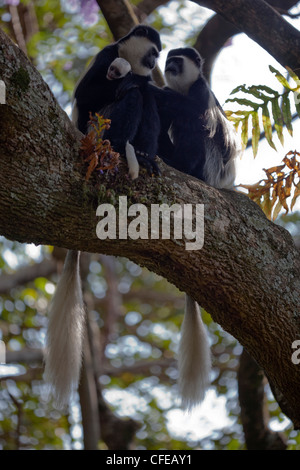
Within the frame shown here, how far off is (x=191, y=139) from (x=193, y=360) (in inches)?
40.3

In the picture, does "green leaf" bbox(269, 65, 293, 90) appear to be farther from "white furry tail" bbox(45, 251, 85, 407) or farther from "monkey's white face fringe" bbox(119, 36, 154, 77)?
"white furry tail" bbox(45, 251, 85, 407)

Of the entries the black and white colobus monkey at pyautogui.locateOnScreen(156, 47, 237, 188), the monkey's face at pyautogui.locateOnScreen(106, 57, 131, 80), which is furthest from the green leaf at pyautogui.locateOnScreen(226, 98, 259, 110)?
the monkey's face at pyautogui.locateOnScreen(106, 57, 131, 80)

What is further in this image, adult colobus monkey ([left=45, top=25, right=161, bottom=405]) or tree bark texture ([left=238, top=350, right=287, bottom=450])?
tree bark texture ([left=238, top=350, right=287, bottom=450])

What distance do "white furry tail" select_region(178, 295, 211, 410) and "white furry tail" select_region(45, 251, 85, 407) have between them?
48cm

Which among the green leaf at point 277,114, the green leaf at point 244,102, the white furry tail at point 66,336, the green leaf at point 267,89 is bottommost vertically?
the white furry tail at point 66,336

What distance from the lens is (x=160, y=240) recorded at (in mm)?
1972

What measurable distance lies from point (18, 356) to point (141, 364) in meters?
1.37

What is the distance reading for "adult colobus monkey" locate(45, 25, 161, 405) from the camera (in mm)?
2287

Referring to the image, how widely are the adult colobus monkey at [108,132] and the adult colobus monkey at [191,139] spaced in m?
0.17

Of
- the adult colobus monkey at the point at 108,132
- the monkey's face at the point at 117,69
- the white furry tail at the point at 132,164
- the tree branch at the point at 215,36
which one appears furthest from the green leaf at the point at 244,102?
the tree branch at the point at 215,36

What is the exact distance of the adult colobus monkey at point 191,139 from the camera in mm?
2615

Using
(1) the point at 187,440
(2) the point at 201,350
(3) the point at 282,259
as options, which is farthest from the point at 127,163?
(1) the point at 187,440

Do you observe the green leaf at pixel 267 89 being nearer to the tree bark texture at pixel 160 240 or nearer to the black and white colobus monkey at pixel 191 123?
the black and white colobus monkey at pixel 191 123

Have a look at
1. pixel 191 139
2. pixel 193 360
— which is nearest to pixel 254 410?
pixel 193 360
